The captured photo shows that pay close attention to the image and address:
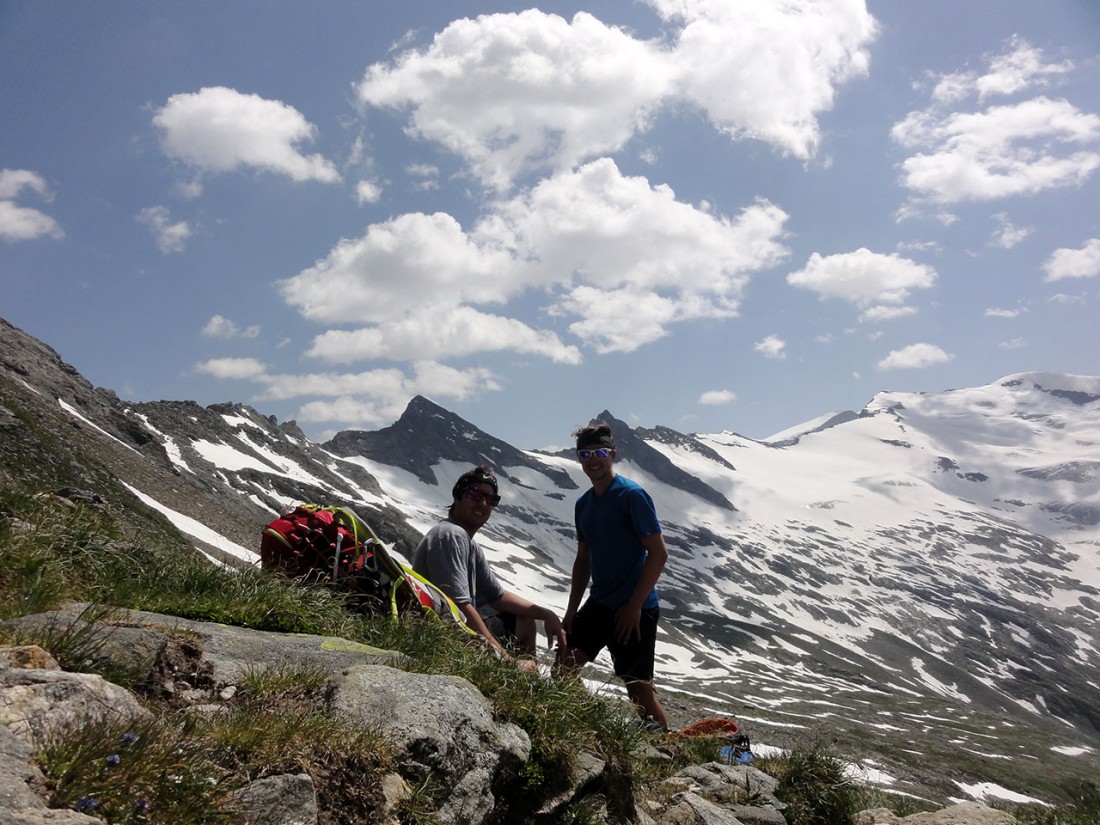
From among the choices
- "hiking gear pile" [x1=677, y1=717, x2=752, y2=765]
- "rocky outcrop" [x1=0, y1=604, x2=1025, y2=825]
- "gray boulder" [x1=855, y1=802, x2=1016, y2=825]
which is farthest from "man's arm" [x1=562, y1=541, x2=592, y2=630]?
"gray boulder" [x1=855, y1=802, x2=1016, y2=825]

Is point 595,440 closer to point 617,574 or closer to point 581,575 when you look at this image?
point 617,574

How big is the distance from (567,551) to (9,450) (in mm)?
139032

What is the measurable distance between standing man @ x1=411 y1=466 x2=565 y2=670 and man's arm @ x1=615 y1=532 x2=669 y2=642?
2.14ft

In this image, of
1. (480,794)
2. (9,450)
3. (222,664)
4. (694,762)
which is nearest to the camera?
(480,794)

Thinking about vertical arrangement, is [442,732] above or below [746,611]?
above

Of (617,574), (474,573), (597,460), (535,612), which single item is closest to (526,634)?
(535,612)

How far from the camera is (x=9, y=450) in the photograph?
4234 cm

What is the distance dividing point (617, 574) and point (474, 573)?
5.06 ft

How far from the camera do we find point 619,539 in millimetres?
7656

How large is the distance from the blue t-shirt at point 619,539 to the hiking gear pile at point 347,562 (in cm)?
184

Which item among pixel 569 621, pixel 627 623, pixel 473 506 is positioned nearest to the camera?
pixel 627 623

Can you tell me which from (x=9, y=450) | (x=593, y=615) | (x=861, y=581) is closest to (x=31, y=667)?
(x=593, y=615)

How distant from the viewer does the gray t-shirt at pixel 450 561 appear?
688 centimetres

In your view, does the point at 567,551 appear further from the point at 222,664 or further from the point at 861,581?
the point at 222,664
